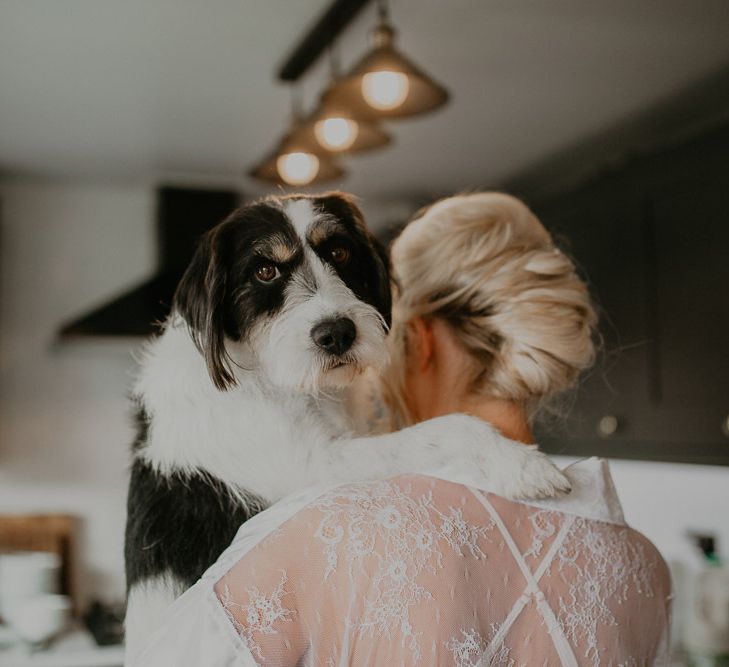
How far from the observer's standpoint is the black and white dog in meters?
1.15

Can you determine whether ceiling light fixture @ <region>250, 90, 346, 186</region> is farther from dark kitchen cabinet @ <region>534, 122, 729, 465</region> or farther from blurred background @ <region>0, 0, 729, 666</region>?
dark kitchen cabinet @ <region>534, 122, 729, 465</region>

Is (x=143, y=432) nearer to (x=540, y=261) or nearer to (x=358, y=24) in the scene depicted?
(x=540, y=261)

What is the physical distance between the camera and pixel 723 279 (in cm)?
277

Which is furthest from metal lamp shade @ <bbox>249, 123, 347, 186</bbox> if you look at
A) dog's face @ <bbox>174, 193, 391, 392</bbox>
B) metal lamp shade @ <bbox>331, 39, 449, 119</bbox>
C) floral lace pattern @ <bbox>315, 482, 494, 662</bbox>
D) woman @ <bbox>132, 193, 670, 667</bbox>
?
floral lace pattern @ <bbox>315, 482, 494, 662</bbox>

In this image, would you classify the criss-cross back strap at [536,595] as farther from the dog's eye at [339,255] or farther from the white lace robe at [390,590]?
the dog's eye at [339,255]

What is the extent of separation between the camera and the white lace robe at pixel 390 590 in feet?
2.94

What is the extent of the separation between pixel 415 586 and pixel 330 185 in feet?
13.0

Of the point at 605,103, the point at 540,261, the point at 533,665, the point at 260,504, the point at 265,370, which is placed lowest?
→ the point at 533,665

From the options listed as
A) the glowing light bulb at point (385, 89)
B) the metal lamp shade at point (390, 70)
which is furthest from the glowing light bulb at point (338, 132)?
the glowing light bulb at point (385, 89)

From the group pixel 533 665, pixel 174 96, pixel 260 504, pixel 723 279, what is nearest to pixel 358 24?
pixel 174 96

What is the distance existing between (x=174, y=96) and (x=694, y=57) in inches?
75.6

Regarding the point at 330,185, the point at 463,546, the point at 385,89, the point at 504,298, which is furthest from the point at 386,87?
the point at 330,185

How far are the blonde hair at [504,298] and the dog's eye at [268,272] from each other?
20 cm

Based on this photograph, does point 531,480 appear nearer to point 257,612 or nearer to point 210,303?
point 257,612
